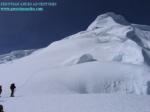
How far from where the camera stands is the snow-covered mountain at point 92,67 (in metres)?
55.0

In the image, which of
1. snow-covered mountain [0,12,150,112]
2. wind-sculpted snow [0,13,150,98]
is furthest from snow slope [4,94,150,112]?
wind-sculpted snow [0,13,150,98]

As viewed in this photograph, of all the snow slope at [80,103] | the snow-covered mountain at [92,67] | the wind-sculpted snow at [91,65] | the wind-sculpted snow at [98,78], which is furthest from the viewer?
the wind-sculpted snow at [91,65]

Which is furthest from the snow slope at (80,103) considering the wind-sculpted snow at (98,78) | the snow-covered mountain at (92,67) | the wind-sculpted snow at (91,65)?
the wind-sculpted snow at (98,78)

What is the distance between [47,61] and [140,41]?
1578 inches

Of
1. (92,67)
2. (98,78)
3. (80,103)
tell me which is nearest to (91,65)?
(92,67)

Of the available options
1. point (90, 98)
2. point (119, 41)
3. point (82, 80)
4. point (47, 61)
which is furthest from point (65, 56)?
point (90, 98)

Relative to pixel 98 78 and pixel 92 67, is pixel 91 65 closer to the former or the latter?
pixel 92 67

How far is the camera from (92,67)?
79125 mm

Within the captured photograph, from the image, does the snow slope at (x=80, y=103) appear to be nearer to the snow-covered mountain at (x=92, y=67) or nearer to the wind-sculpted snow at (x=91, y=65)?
the snow-covered mountain at (x=92, y=67)

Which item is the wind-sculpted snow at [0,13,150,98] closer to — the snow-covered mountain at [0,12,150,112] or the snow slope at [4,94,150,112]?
the snow-covered mountain at [0,12,150,112]

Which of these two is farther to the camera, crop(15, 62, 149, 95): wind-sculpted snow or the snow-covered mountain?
crop(15, 62, 149, 95): wind-sculpted snow

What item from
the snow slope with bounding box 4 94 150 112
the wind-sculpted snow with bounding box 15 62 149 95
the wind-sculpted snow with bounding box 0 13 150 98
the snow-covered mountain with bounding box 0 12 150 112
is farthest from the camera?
the wind-sculpted snow with bounding box 0 13 150 98

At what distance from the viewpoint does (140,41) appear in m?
124

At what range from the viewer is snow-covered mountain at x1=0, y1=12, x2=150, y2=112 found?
2166 inches
